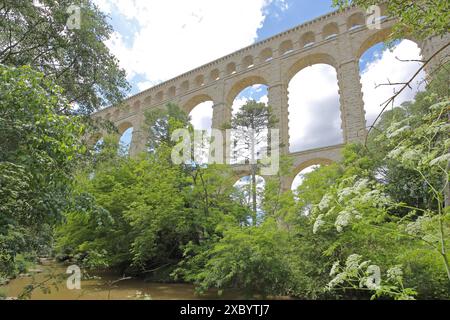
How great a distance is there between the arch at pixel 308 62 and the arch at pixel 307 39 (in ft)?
4.67

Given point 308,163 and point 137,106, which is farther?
point 137,106

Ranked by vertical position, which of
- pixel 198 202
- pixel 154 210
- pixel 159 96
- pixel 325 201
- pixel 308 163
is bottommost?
pixel 325 201

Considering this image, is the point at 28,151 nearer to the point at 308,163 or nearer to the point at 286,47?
the point at 308,163

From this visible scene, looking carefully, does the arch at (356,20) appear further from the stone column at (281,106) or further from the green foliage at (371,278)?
the green foliage at (371,278)

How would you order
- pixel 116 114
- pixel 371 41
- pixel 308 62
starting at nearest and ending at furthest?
pixel 371 41 → pixel 308 62 → pixel 116 114

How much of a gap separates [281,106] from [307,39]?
707 cm

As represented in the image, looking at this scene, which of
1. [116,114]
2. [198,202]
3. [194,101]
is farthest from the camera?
[116,114]

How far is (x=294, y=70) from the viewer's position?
24141mm

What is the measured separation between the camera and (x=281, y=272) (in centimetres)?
657

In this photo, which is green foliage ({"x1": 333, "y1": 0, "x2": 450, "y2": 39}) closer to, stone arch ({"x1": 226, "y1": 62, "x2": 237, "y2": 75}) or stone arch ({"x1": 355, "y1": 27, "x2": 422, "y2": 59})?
stone arch ({"x1": 355, "y1": 27, "x2": 422, "y2": 59})

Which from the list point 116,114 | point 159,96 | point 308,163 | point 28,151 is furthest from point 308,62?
point 116,114

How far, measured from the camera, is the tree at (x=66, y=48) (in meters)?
7.45

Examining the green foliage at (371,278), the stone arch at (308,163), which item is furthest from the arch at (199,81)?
the green foliage at (371,278)

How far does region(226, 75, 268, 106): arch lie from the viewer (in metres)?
26.0
